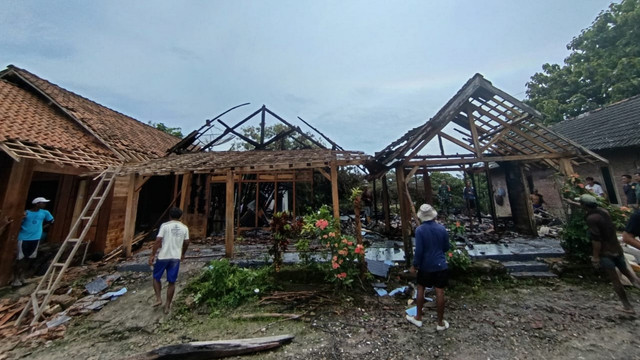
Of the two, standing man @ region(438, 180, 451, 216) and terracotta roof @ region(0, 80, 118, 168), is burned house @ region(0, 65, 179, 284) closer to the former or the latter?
terracotta roof @ region(0, 80, 118, 168)

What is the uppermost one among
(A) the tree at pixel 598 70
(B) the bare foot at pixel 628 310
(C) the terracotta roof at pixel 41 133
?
(A) the tree at pixel 598 70

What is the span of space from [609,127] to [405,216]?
1183 centimetres

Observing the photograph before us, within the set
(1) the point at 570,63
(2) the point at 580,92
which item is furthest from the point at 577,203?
(1) the point at 570,63

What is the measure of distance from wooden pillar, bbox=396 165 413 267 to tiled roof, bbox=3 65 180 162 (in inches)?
357

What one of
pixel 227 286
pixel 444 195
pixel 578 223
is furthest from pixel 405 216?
pixel 444 195

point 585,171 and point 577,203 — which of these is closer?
point 577,203

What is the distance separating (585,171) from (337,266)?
41.7 feet

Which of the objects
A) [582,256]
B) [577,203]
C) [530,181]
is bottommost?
[582,256]

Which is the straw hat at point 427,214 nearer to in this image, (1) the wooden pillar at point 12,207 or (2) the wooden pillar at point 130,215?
(2) the wooden pillar at point 130,215

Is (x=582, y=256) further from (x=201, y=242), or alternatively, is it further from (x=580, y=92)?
(x=580, y=92)

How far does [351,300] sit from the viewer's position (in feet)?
14.9

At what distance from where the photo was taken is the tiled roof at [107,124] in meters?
8.19

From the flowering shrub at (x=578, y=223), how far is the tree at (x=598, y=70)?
1532cm

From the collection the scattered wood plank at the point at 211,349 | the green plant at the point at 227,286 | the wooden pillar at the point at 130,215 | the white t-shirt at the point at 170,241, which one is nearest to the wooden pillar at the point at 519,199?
the green plant at the point at 227,286
